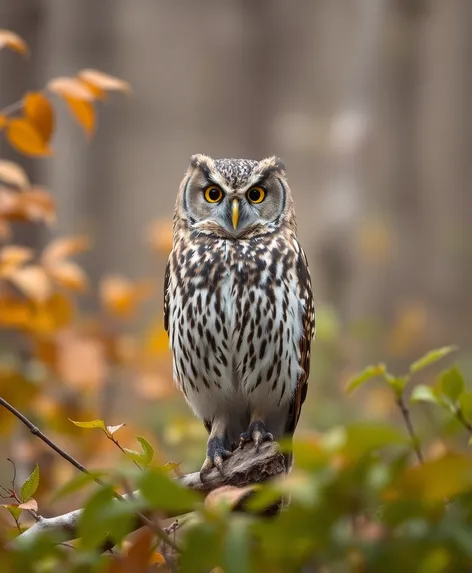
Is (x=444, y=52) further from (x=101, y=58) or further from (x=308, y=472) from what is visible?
(x=308, y=472)

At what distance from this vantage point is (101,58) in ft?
27.6

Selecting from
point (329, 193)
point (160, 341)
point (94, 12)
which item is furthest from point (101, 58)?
point (160, 341)

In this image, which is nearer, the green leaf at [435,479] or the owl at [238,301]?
the green leaf at [435,479]

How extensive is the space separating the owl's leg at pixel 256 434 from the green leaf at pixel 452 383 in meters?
0.91

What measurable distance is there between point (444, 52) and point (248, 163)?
6.52m

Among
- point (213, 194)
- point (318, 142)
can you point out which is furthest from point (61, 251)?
point (318, 142)

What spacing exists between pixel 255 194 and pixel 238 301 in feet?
0.96

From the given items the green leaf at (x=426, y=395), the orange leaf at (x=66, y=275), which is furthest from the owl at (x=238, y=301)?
the green leaf at (x=426, y=395)

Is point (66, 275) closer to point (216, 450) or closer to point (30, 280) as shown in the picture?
point (30, 280)

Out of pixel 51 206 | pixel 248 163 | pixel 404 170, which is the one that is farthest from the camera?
pixel 404 170

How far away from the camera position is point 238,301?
72.9 inches

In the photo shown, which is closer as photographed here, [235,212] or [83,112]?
[83,112]

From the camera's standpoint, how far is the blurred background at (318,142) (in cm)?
577

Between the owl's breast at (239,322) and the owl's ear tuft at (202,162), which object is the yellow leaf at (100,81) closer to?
the owl's ear tuft at (202,162)
